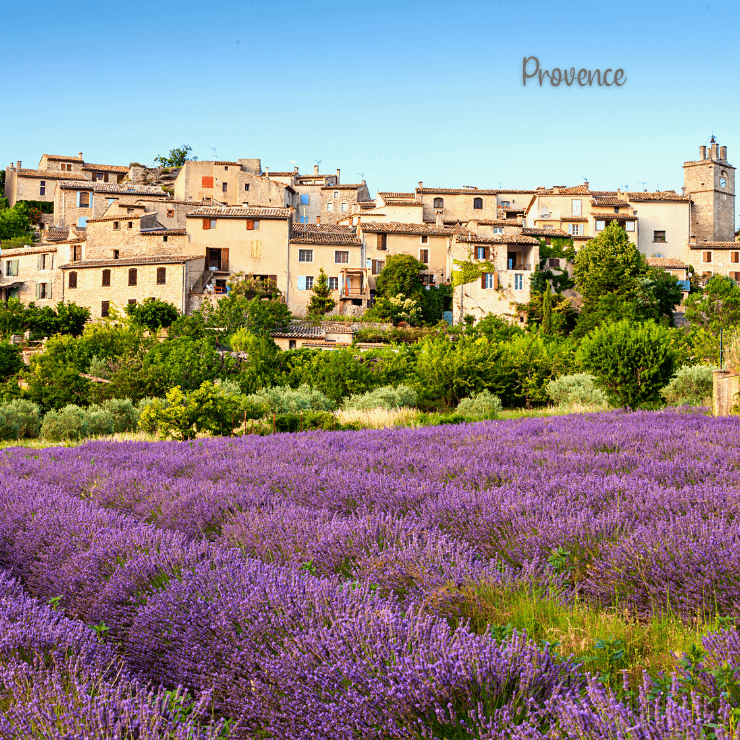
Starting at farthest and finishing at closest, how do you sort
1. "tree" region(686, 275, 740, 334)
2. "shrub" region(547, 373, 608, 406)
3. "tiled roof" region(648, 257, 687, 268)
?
"tiled roof" region(648, 257, 687, 268) → "tree" region(686, 275, 740, 334) → "shrub" region(547, 373, 608, 406)

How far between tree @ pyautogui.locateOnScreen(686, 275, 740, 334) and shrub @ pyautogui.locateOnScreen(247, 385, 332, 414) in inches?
1209

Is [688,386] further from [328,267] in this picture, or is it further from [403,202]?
[403,202]

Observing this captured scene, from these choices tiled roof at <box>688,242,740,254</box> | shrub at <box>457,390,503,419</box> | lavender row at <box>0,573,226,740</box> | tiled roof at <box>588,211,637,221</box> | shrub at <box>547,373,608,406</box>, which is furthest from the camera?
tiled roof at <box>688,242,740,254</box>

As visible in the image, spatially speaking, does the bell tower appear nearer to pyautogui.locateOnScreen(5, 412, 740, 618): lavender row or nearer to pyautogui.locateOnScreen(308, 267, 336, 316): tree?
pyautogui.locateOnScreen(308, 267, 336, 316): tree

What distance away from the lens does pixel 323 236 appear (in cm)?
5041

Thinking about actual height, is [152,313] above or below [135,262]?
below

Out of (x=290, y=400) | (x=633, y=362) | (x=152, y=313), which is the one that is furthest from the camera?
(x=152, y=313)

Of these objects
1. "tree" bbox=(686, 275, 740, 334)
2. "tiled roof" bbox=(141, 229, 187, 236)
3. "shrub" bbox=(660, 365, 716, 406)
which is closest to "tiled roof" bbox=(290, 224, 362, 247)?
"tiled roof" bbox=(141, 229, 187, 236)

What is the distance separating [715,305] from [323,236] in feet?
81.1

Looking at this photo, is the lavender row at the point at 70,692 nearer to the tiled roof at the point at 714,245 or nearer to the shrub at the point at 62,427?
the shrub at the point at 62,427

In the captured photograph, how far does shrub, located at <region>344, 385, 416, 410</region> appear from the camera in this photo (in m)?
20.9

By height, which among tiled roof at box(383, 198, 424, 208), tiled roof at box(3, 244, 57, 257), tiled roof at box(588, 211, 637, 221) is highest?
tiled roof at box(383, 198, 424, 208)

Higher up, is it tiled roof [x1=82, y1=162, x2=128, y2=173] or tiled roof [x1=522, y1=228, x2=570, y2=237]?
tiled roof [x1=82, y1=162, x2=128, y2=173]

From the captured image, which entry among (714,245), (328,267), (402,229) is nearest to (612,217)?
(714,245)
